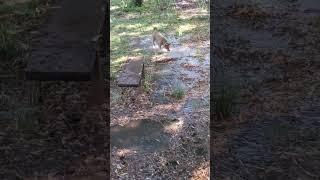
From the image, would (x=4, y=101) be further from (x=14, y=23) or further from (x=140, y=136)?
(x=14, y=23)

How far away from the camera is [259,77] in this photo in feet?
16.6

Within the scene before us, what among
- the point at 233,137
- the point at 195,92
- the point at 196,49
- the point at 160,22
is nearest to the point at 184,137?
the point at 233,137

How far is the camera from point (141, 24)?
309 inches

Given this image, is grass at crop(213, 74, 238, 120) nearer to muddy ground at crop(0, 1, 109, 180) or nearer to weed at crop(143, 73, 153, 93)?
weed at crop(143, 73, 153, 93)

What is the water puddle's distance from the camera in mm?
3990

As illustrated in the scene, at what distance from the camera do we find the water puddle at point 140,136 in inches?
157

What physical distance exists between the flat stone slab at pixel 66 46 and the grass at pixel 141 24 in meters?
0.97

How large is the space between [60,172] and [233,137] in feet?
4.22

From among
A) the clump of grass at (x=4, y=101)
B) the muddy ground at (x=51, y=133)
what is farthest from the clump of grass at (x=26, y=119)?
the clump of grass at (x=4, y=101)

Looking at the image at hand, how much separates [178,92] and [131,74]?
26.2 inches

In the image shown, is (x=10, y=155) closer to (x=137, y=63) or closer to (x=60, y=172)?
(x=60, y=172)

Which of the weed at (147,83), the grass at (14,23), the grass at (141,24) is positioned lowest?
the grass at (141,24)

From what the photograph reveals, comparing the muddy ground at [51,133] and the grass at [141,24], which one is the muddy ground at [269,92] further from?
the muddy ground at [51,133]

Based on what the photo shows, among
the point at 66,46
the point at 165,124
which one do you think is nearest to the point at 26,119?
the point at 66,46
